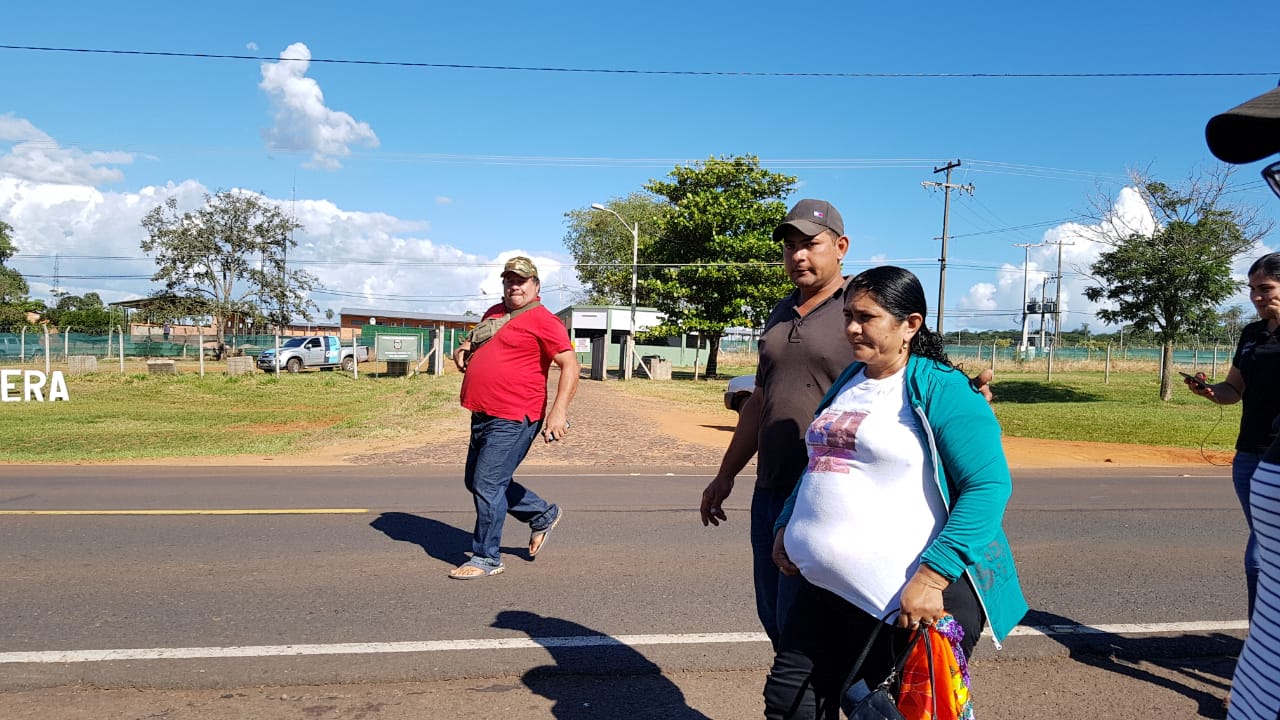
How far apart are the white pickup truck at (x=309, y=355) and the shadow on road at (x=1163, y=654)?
35.8 meters

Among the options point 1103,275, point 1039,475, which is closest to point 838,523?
point 1039,475

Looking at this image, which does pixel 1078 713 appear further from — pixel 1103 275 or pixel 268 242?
pixel 268 242

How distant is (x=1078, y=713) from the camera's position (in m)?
3.70

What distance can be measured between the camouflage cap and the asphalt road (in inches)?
73.2

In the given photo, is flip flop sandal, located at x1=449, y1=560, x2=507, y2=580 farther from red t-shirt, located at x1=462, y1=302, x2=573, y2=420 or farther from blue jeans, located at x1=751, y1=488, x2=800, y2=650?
blue jeans, located at x1=751, y1=488, x2=800, y2=650

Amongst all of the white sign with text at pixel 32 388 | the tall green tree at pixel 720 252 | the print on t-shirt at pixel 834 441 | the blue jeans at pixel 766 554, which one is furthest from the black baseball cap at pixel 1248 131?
the tall green tree at pixel 720 252

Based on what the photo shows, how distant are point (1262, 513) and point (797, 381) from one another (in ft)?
5.61

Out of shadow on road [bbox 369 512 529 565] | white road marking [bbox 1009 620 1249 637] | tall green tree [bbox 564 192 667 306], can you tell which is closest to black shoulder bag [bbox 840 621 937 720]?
white road marking [bbox 1009 620 1249 637]

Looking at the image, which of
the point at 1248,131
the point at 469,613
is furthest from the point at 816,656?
the point at 469,613

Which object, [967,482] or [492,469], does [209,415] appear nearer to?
[492,469]

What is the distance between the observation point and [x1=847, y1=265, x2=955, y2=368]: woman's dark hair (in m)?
2.45

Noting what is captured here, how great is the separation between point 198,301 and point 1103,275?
47582mm

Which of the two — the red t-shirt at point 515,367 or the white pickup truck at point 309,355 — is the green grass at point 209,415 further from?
the red t-shirt at point 515,367

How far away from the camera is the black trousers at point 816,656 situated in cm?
250
